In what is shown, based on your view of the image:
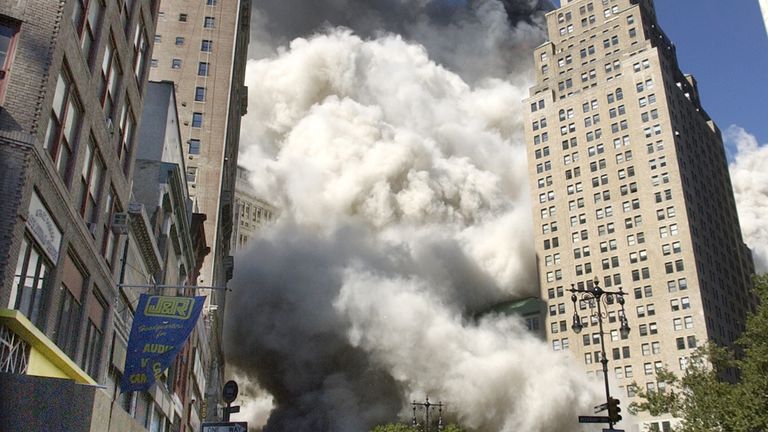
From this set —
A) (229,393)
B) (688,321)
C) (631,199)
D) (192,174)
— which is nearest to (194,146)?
(192,174)

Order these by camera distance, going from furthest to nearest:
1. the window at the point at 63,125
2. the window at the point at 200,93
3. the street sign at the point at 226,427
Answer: the window at the point at 200,93
the street sign at the point at 226,427
the window at the point at 63,125

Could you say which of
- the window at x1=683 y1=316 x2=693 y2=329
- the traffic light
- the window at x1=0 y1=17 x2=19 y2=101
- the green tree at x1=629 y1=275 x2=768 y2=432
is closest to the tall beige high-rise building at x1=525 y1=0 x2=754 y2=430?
the window at x1=683 y1=316 x2=693 y2=329

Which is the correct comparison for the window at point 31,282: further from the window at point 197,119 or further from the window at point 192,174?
the window at point 197,119

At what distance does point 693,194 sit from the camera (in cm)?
9631

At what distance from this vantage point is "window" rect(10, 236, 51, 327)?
16028 mm

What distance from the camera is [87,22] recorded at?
20.2 meters

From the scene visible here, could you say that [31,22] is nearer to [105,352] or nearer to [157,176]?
[105,352]

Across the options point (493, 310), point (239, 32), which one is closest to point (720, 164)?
point (493, 310)

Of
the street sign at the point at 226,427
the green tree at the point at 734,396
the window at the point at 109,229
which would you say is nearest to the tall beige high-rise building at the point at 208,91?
the window at the point at 109,229

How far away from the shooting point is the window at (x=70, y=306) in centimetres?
1928

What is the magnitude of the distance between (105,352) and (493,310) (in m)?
95.3

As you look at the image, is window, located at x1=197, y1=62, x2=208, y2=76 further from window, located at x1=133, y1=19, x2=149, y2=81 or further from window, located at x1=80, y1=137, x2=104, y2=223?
window, located at x1=80, y1=137, x2=104, y2=223

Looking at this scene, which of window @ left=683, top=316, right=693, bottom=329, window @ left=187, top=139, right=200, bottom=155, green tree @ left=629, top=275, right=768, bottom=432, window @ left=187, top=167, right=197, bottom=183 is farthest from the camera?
window @ left=683, top=316, right=693, bottom=329

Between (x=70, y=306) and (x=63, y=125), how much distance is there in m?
5.06
